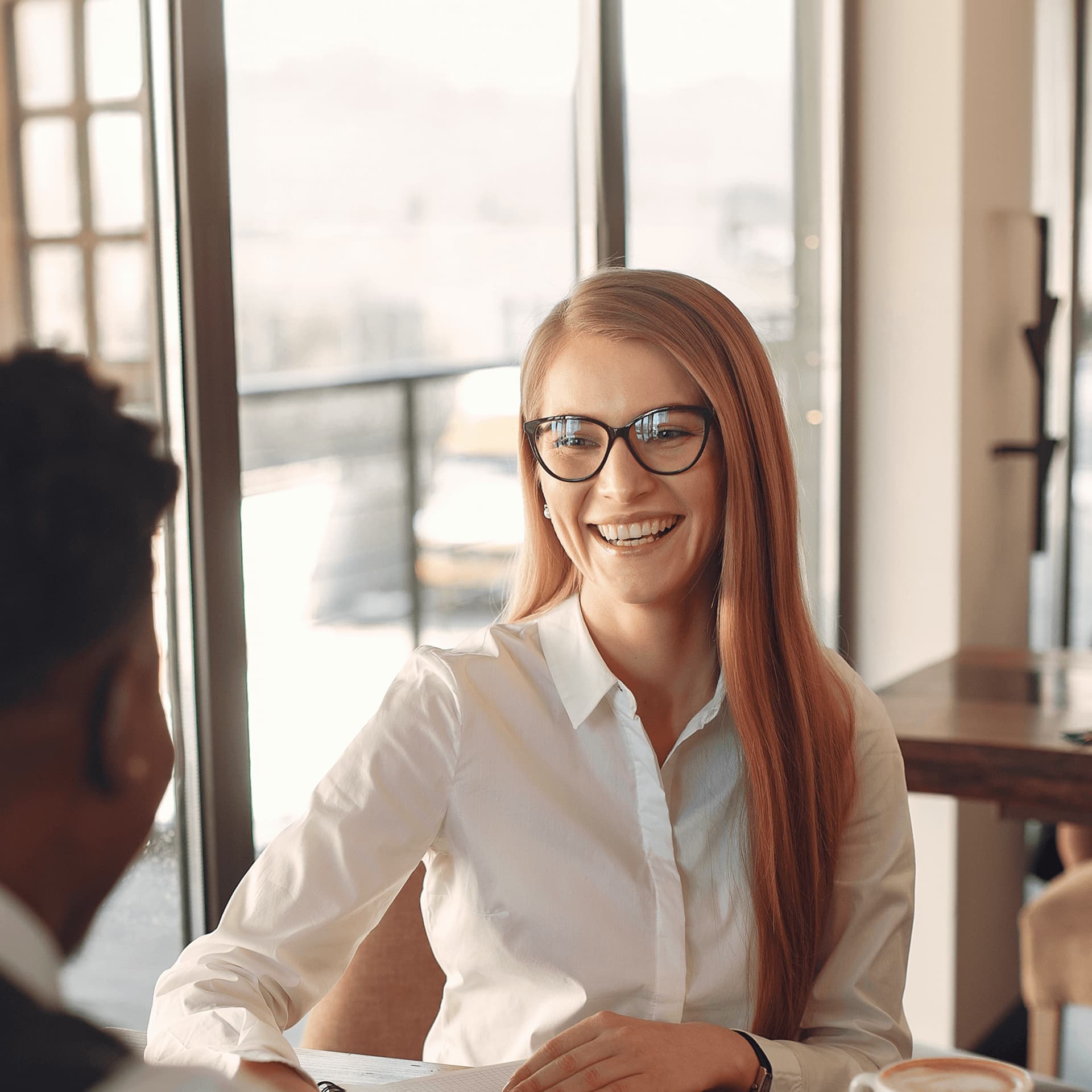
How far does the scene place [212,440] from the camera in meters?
1.53

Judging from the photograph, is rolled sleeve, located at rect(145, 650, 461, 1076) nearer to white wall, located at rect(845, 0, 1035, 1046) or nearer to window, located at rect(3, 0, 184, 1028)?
window, located at rect(3, 0, 184, 1028)

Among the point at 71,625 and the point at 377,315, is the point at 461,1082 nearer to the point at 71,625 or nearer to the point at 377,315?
the point at 71,625

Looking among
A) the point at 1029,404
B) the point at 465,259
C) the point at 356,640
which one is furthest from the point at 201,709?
the point at 1029,404

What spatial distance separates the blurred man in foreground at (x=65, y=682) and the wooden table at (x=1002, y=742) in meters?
1.76

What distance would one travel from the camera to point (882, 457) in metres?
2.98

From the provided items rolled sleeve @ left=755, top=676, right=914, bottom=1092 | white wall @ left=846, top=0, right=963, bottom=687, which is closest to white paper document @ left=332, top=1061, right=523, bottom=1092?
rolled sleeve @ left=755, top=676, right=914, bottom=1092

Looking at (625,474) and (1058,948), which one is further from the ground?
(625,474)

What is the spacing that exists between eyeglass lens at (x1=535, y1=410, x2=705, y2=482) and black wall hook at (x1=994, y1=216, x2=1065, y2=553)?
2.04 metres

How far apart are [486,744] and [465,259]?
4.98 feet

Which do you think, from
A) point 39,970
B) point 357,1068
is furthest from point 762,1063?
point 39,970

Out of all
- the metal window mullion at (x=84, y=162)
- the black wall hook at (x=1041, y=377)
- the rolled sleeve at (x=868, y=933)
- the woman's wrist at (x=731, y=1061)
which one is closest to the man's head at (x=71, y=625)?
the woman's wrist at (x=731, y=1061)

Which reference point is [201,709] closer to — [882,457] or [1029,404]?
[882,457]

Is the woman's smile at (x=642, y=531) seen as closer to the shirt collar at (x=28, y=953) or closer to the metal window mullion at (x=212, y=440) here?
the metal window mullion at (x=212, y=440)

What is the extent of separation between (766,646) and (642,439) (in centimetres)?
23
